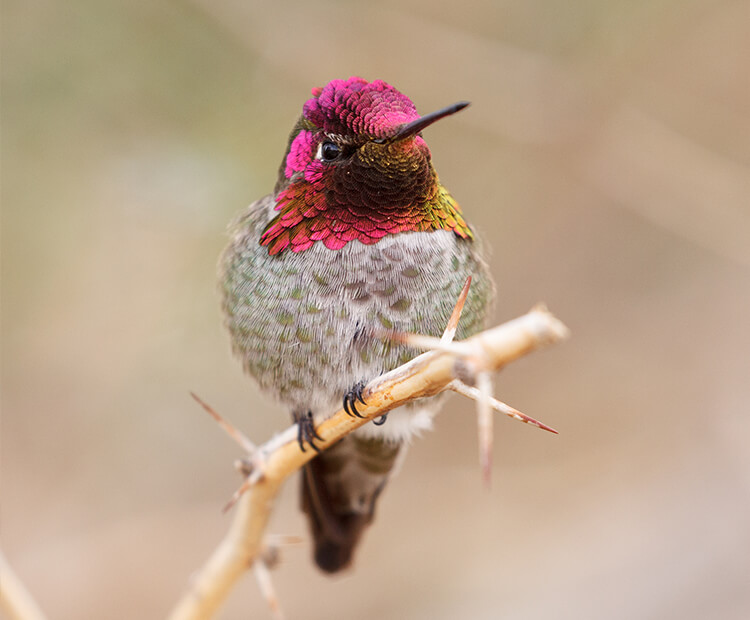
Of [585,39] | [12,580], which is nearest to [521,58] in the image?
[585,39]

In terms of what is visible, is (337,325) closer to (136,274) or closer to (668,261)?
(136,274)

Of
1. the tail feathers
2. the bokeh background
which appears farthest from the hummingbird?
the bokeh background

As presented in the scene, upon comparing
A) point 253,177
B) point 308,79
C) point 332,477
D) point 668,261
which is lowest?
point 332,477

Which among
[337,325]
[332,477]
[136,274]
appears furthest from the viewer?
[136,274]

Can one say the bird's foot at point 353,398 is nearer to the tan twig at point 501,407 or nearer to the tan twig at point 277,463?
the tan twig at point 277,463

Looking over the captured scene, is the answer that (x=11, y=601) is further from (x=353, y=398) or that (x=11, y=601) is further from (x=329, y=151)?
(x=329, y=151)

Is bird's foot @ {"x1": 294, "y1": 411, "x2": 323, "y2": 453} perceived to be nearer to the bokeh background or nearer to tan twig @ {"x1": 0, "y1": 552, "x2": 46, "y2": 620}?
tan twig @ {"x1": 0, "y1": 552, "x2": 46, "y2": 620}
